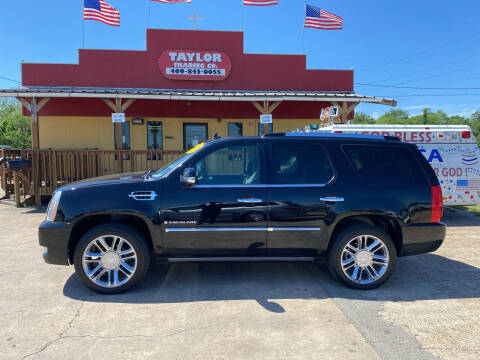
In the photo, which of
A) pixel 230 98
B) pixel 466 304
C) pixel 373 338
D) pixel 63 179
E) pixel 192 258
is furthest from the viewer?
pixel 230 98

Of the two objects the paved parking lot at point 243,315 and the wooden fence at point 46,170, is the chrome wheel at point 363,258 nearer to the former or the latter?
the paved parking lot at point 243,315

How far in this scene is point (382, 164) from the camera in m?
4.09

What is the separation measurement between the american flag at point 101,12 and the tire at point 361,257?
13290 mm

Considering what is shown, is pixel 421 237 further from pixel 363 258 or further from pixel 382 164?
pixel 382 164

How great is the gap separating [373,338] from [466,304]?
4.80 feet

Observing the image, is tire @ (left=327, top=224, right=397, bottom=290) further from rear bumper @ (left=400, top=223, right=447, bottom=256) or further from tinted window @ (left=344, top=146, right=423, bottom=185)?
tinted window @ (left=344, top=146, right=423, bottom=185)

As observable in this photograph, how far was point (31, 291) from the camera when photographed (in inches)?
154

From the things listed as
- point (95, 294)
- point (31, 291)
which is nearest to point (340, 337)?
point (95, 294)

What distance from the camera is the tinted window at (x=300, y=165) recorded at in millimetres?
3930

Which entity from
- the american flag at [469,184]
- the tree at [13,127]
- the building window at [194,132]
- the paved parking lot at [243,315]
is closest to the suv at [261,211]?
the paved parking lot at [243,315]

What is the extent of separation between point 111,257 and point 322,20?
1363 cm

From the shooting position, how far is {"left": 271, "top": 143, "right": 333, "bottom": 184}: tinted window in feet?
12.9

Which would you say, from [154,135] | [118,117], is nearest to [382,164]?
[118,117]

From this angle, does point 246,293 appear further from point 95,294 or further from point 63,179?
point 63,179
